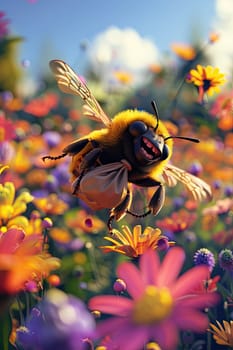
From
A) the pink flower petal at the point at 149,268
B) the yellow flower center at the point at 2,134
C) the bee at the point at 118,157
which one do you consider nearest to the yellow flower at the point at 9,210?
the bee at the point at 118,157

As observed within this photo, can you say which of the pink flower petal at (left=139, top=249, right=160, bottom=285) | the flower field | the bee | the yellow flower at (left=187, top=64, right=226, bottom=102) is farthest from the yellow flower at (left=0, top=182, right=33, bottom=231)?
the pink flower petal at (left=139, top=249, right=160, bottom=285)

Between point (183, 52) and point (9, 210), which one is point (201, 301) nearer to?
point (9, 210)

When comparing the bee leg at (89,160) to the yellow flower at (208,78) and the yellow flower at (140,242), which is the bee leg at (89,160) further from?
the yellow flower at (208,78)

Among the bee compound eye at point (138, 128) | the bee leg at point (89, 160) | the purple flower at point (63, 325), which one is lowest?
the bee leg at point (89, 160)

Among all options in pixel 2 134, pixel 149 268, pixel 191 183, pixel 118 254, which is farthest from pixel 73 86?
pixel 2 134

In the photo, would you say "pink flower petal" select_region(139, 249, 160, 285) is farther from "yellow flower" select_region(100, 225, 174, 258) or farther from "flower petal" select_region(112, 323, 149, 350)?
"yellow flower" select_region(100, 225, 174, 258)

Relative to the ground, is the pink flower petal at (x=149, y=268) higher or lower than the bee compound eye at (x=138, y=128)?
higher

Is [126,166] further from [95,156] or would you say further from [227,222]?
[227,222]
